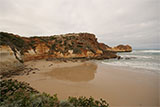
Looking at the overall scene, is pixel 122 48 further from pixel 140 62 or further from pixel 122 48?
pixel 140 62

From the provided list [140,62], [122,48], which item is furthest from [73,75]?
[122,48]

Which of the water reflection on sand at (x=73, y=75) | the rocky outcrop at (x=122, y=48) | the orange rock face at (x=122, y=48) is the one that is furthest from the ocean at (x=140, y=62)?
the orange rock face at (x=122, y=48)

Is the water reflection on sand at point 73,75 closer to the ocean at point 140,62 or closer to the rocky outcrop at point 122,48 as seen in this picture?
the ocean at point 140,62

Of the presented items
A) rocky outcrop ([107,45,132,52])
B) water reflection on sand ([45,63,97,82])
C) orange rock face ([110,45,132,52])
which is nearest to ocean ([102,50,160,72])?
water reflection on sand ([45,63,97,82])

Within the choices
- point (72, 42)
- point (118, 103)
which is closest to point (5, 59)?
point (118, 103)

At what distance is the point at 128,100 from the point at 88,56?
16.7m

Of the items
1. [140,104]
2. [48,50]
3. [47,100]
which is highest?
[48,50]

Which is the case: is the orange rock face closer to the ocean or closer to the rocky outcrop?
the rocky outcrop

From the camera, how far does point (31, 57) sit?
13891mm

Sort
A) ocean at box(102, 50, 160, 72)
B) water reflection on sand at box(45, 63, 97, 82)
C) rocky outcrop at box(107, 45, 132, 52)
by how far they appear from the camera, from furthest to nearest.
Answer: rocky outcrop at box(107, 45, 132, 52), ocean at box(102, 50, 160, 72), water reflection on sand at box(45, 63, 97, 82)

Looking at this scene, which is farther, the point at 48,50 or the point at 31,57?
the point at 48,50

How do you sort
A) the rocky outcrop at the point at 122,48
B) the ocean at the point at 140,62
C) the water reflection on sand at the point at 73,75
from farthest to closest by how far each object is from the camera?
the rocky outcrop at the point at 122,48
the ocean at the point at 140,62
the water reflection on sand at the point at 73,75

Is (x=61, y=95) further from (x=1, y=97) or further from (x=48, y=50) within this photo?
(x=48, y=50)

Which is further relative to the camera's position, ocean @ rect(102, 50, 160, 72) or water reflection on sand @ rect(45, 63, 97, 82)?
ocean @ rect(102, 50, 160, 72)
